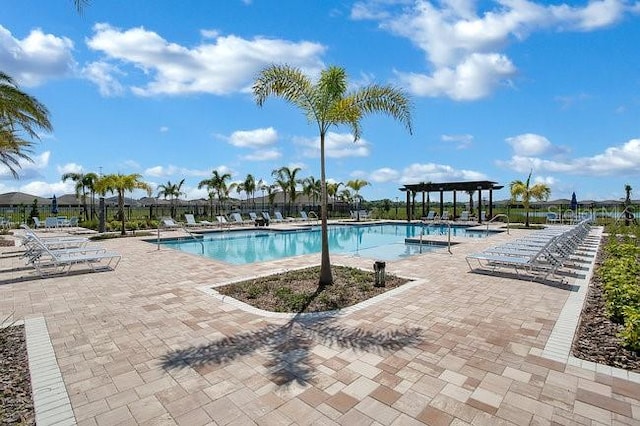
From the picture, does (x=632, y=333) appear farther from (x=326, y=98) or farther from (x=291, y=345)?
(x=326, y=98)

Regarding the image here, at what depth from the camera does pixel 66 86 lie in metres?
10.2

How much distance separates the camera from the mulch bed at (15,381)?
273cm

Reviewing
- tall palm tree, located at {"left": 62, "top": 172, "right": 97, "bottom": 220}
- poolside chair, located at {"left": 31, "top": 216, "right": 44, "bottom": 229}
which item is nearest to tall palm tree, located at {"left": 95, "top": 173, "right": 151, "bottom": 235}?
poolside chair, located at {"left": 31, "top": 216, "right": 44, "bottom": 229}

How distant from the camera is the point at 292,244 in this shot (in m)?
16.0

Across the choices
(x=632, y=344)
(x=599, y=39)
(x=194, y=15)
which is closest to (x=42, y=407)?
(x=632, y=344)

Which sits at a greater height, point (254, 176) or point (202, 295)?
point (254, 176)

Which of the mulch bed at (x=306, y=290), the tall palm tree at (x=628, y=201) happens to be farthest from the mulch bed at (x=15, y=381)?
the tall palm tree at (x=628, y=201)

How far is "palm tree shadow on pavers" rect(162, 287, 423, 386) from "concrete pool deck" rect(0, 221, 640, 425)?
0.02 m

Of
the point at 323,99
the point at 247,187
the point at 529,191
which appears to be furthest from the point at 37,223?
the point at 529,191

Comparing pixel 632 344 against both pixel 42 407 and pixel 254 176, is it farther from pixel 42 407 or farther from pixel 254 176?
pixel 254 176

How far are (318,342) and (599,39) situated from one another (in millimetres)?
11664

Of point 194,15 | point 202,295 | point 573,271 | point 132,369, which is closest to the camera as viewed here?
point 132,369

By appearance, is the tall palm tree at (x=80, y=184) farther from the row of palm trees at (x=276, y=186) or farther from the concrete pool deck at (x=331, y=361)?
the concrete pool deck at (x=331, y=361)

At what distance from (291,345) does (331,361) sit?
2.02 feet
